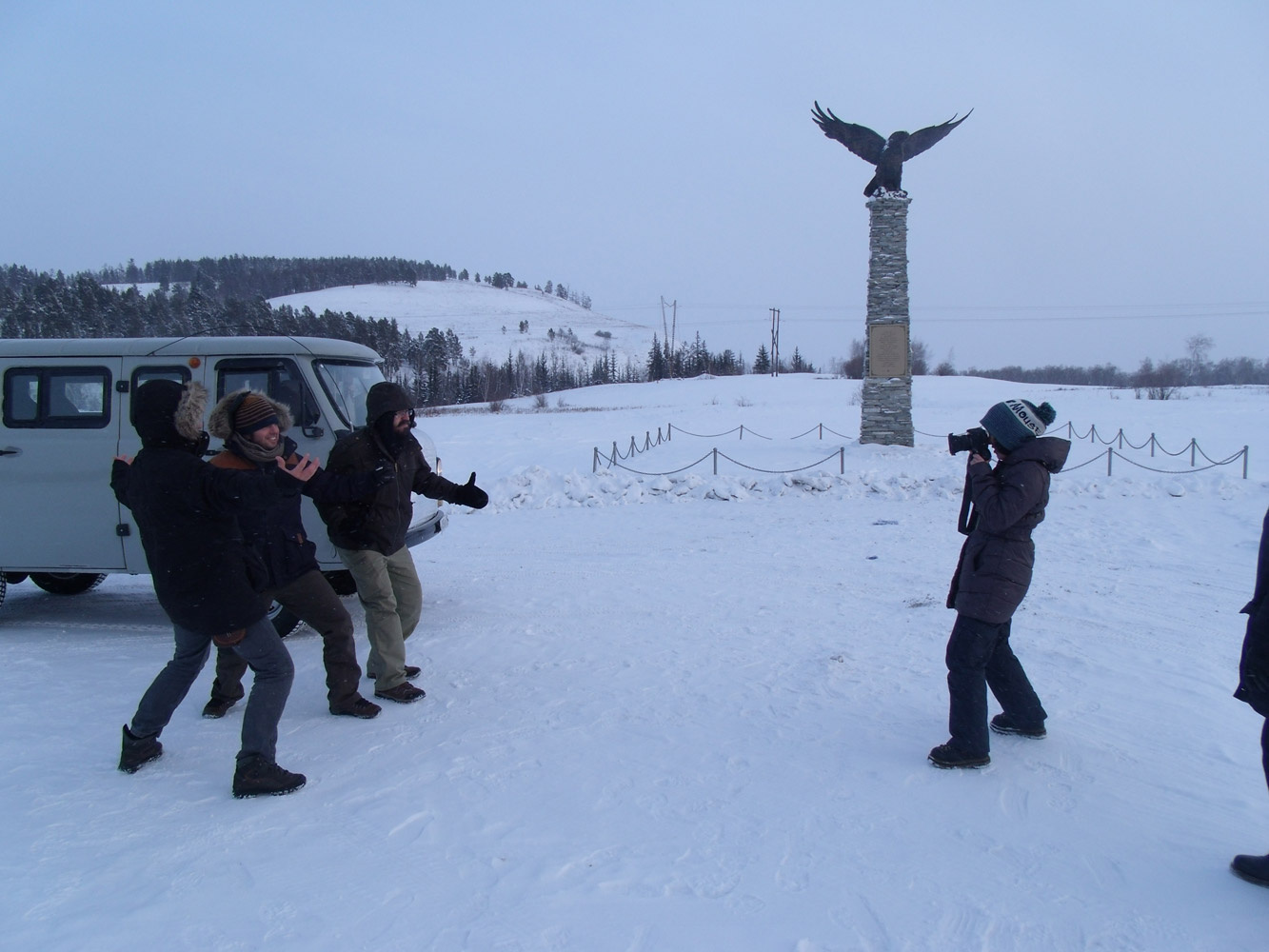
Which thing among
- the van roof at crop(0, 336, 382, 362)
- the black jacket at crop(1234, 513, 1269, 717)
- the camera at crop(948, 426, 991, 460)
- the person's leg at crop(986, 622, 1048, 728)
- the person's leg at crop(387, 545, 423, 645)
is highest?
the van roof at crop(0, 336, 382, 362)

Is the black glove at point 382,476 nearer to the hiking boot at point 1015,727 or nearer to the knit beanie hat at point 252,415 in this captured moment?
the knit beanie hat at point 252,415

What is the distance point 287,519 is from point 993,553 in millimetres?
3779

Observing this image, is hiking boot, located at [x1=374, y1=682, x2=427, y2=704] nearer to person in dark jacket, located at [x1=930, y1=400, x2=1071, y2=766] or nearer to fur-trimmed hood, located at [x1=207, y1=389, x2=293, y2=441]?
fur-trimmed hood, located at [x1=207, y1=389, x2=293, y2=441]

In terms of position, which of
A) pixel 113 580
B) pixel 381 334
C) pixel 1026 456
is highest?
pixel 381 334

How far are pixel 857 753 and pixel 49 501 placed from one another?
6703 mm

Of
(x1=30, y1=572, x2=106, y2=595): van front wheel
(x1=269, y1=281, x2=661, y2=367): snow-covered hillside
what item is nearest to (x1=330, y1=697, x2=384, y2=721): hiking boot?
(x1=30, y1=572, x2=106, y2=595): van front wheel

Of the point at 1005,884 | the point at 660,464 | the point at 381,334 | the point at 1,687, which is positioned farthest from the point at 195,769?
the point at 381,334

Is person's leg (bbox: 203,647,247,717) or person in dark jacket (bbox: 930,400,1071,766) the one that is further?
person's leg (bbox: 203,647,247,717)

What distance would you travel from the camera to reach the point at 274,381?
6.66 m

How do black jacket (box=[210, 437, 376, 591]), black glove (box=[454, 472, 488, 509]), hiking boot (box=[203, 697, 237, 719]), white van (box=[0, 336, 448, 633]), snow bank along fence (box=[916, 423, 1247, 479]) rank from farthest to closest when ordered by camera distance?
snow bank along fence (box=[916, 423, 1247, 479])
white van (box=[0, 336, 448, 633])
black glove (box=[454, 472, 488, 509])
hiking boot (box=[203, 697, 237, 719])
black jacket (box=[210, 437, 376, 591])

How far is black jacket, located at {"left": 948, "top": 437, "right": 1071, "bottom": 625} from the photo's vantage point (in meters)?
3.93

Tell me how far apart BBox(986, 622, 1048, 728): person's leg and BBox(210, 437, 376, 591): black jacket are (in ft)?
12.0

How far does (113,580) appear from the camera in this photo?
9.07 m

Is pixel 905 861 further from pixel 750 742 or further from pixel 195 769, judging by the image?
pixel 195 769
